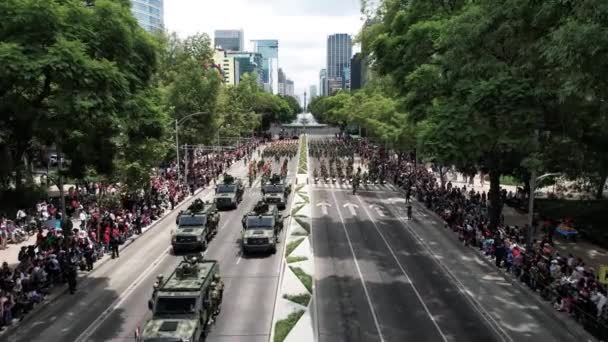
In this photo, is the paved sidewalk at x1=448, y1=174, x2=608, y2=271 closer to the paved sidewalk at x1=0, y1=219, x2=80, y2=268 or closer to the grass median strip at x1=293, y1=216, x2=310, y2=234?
the grass median strip at x1=293, y1=216, x2=310, y2=234

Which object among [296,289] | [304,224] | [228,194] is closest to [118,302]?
[296,289]

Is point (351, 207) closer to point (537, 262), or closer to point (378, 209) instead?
point (378, 209)

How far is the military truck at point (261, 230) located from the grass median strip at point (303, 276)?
3.01 m

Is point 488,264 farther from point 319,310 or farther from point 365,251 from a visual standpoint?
point 319,310

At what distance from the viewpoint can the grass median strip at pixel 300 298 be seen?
857 inches

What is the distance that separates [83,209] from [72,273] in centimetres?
1595

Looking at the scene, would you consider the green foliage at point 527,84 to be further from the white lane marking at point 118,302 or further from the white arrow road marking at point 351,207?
the white arrow road marking at point 351,207

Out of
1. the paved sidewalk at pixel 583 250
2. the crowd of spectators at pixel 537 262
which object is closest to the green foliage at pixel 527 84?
the crowd of spectators at pixel 537 262

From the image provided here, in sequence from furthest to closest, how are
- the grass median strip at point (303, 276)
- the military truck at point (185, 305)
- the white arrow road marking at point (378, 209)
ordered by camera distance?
the white arrow road marking at point (378, 209) → the grass median strip at point (303, 276) → the military truck at point (185, 305)

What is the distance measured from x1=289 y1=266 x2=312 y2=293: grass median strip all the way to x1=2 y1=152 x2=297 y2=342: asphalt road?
1.00m

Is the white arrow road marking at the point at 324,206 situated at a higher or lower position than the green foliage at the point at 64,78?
lower

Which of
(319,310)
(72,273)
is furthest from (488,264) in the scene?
(72,273)

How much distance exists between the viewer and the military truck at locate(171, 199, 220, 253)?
30016 millimetres

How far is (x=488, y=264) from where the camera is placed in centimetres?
2858
